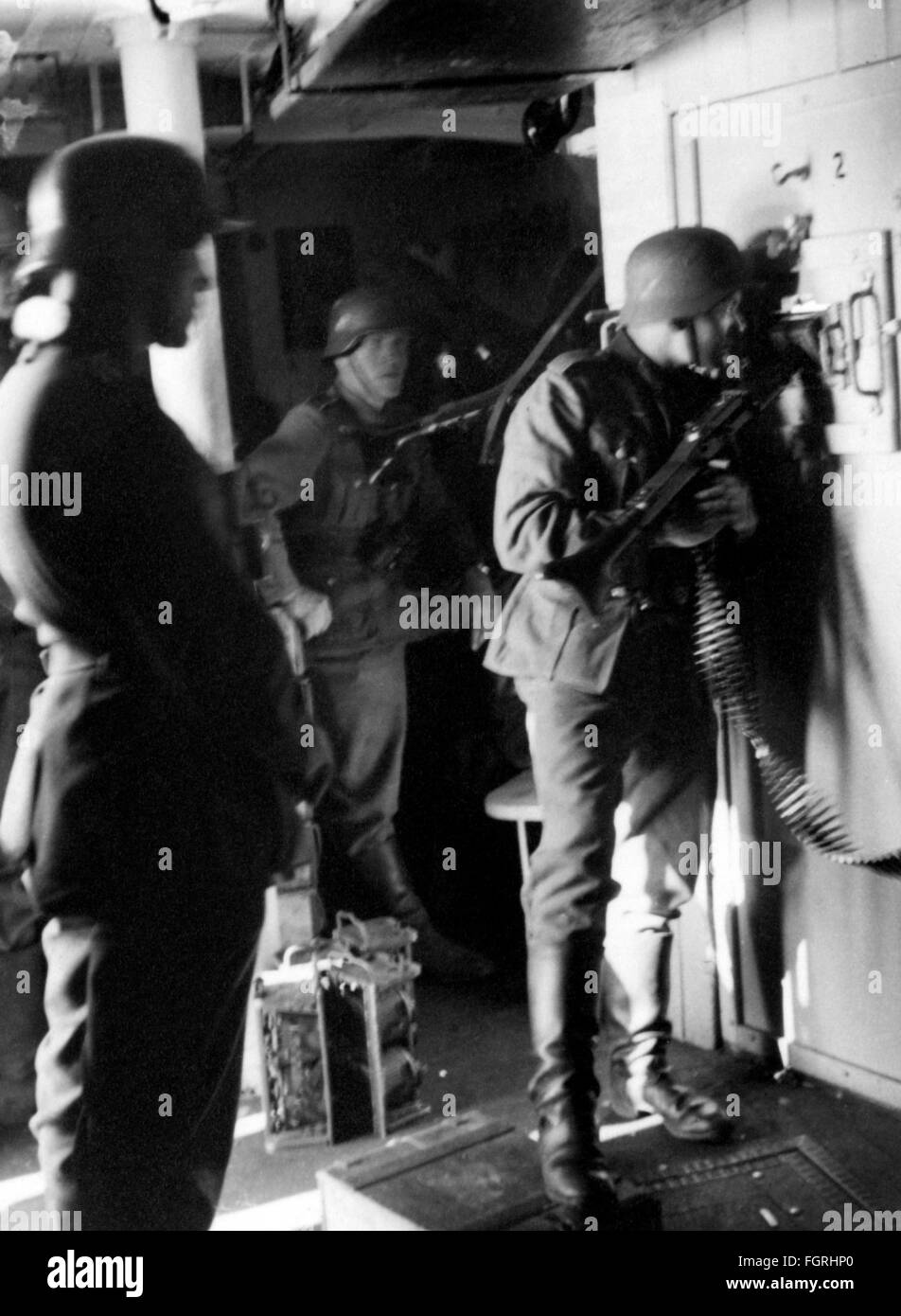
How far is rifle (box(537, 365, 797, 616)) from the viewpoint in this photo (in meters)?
2.80

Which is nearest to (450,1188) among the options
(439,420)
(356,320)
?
(439,420)

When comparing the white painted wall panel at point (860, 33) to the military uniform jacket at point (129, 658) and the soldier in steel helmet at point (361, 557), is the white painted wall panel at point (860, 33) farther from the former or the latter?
the military uniform jacket at point (129, 658)

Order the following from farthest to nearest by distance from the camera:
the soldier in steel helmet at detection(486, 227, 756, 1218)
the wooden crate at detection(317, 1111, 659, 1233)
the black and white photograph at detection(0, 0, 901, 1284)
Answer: the soldier in steel helmet at detection(486, 227, 756, 1218) → the wooden crate at detection(317, 1111, 659, 1233) → the black and white photograph at detection(0, 0, 901, 1284)

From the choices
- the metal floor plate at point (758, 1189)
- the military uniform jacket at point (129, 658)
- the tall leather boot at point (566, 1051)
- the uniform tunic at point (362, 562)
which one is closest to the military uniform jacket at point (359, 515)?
the uniform tunic at point (362, 562)

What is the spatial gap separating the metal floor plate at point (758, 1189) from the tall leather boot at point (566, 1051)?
164mm

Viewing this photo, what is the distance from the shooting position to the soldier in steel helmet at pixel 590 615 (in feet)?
9.36

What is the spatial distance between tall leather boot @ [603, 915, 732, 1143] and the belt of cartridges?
0.36 meters

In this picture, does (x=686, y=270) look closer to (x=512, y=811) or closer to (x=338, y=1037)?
(x=512, y=811)

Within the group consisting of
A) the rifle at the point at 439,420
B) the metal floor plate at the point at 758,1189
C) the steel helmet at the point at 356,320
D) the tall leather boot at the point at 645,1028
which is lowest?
the metal floor plate at the point at 758,1189

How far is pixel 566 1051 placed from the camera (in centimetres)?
290

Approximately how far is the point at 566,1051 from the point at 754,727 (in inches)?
29.4

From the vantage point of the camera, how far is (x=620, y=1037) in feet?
11.2

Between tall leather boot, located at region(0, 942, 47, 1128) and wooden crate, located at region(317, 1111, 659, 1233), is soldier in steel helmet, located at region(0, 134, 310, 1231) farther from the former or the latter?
tall leather boot, located at region(0, 942, 47, 1128)

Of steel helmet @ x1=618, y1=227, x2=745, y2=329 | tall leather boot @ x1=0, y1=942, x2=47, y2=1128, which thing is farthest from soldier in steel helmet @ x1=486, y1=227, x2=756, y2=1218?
tall leather boot @ x1=0, y1=942, x2=47, y2=1128
